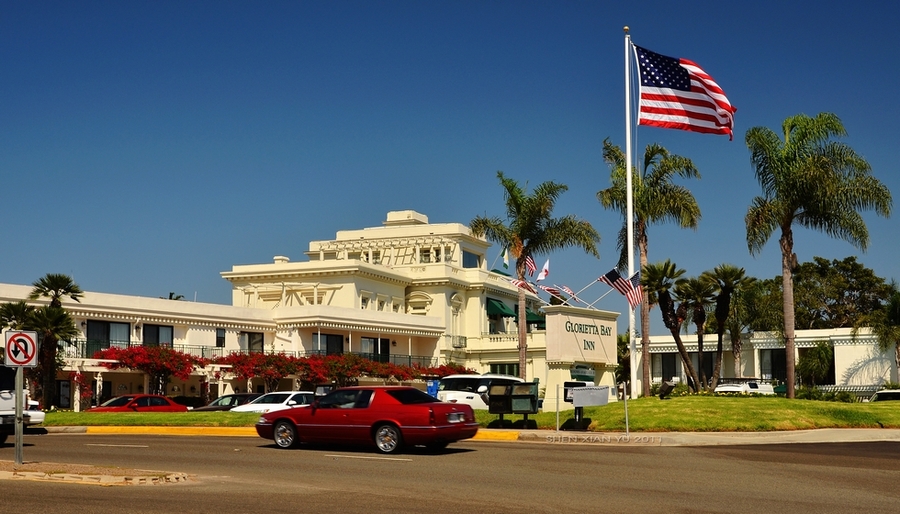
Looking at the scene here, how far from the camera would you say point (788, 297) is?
142 feet

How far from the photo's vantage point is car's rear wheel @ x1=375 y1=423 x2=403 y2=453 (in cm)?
2158

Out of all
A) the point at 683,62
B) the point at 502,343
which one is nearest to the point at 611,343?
the point at 683,62

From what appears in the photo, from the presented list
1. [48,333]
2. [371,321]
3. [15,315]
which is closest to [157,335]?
[15,315]

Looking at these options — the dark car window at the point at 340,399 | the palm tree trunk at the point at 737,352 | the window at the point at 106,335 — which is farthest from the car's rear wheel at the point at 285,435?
the palm tree trunk at the point at 737,352

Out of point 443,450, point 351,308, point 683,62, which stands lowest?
point 443,450

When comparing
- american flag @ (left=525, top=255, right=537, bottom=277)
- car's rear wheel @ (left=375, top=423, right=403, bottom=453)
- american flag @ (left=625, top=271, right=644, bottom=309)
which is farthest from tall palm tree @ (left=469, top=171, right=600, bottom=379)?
car's rear wheel @ (left=375, top=423, right=403, bottom=453)

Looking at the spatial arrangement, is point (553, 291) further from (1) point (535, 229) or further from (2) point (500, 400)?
(2) point (500, 400)

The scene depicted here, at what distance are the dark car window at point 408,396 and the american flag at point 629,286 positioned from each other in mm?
16535

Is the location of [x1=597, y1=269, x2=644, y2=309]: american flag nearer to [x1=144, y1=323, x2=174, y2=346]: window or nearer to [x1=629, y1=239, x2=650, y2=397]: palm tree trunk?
[x1=629, y1=239, x2=650, y2=397]: palm tree trunk

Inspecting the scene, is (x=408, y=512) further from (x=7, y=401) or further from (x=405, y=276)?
(x=405, y=276)

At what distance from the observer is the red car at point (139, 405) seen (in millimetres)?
37812

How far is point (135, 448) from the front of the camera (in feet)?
77.2

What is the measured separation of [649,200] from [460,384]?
12198 mm

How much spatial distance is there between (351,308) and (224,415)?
3027cm
